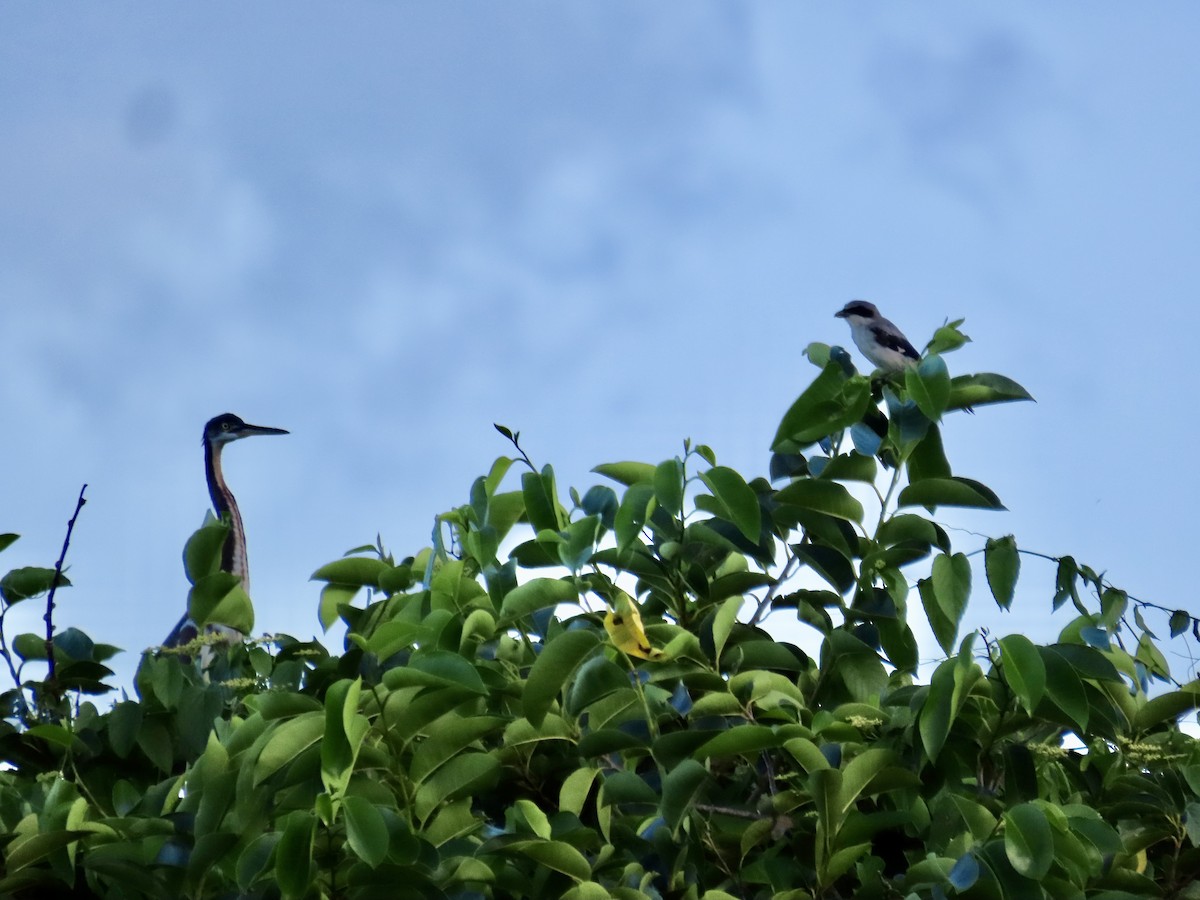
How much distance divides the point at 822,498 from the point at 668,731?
693 mm

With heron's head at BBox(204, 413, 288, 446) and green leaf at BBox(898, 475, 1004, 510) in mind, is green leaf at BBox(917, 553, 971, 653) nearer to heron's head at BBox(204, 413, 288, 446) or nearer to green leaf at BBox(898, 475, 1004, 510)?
green leaf at BBox(898, 475, 1004, 510)

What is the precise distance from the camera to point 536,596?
3232 mm

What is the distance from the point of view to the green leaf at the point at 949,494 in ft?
11.3

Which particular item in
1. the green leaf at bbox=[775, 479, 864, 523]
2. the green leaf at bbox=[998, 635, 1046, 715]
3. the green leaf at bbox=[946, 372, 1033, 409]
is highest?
the green leaf at bbox=[946, 372, 1033, 409]

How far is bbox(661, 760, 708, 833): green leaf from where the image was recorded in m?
2.75

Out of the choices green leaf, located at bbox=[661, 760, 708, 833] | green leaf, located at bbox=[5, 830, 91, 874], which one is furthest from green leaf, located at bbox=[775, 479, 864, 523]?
green leaf, located at bbox=[5, 830, 91, 874]

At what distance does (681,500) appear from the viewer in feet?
11.1

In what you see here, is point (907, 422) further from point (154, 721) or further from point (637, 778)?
point (154, 721)

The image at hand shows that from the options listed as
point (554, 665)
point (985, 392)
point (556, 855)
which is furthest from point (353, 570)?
point (985, 392)

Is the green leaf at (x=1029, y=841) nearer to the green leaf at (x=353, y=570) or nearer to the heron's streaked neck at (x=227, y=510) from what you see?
the green leaf at (x=353, y=570)

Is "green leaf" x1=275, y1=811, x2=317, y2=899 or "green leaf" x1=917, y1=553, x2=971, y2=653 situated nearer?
"green leaf" x1=275, y1=811, x2=317, y2=899

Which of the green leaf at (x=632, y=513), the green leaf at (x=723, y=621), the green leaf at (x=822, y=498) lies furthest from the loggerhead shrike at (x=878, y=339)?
the green leaf at (x=723, y=621)

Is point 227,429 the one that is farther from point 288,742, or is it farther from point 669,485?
point 288,742

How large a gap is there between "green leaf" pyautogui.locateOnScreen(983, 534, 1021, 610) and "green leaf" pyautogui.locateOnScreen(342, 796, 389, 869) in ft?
5.23
